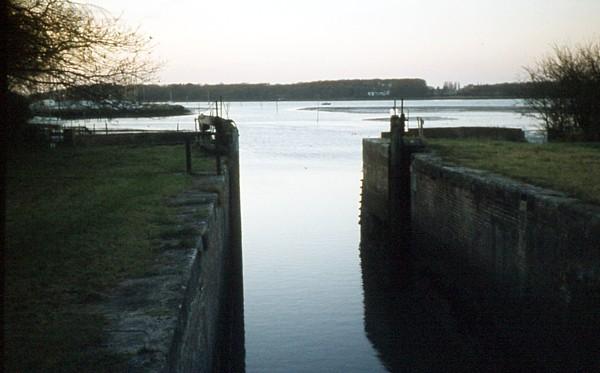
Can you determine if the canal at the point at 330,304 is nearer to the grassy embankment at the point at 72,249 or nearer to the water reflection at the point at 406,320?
the water reflection at the point at 406,320

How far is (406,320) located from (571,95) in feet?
48.7

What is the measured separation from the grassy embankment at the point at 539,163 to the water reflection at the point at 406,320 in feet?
9.22

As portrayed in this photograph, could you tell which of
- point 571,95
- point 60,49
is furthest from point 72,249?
point 571,95

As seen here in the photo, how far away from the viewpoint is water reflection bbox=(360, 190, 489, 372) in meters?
10.7

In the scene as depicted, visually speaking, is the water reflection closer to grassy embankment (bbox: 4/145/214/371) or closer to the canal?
the canal

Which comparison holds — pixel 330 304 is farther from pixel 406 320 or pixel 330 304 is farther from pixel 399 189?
pixel 399 189

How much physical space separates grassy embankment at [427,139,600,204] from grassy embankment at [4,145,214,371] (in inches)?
221

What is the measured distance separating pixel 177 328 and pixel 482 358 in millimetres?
7111

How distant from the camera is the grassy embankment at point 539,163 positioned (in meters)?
9.43

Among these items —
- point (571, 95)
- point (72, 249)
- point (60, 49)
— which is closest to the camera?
point (72, 249)

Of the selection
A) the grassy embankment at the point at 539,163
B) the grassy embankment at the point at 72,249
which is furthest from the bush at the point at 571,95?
the grassy embankment at the point at 72,249

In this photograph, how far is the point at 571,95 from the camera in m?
23.9

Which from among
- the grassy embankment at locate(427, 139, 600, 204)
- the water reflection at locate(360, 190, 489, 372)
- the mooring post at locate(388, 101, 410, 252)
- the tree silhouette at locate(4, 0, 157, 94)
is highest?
the tree silhouette at locate(4, 0, 157, 94)

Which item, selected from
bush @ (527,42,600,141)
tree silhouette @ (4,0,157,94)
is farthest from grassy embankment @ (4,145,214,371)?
bush @ (527,42,600,141)
